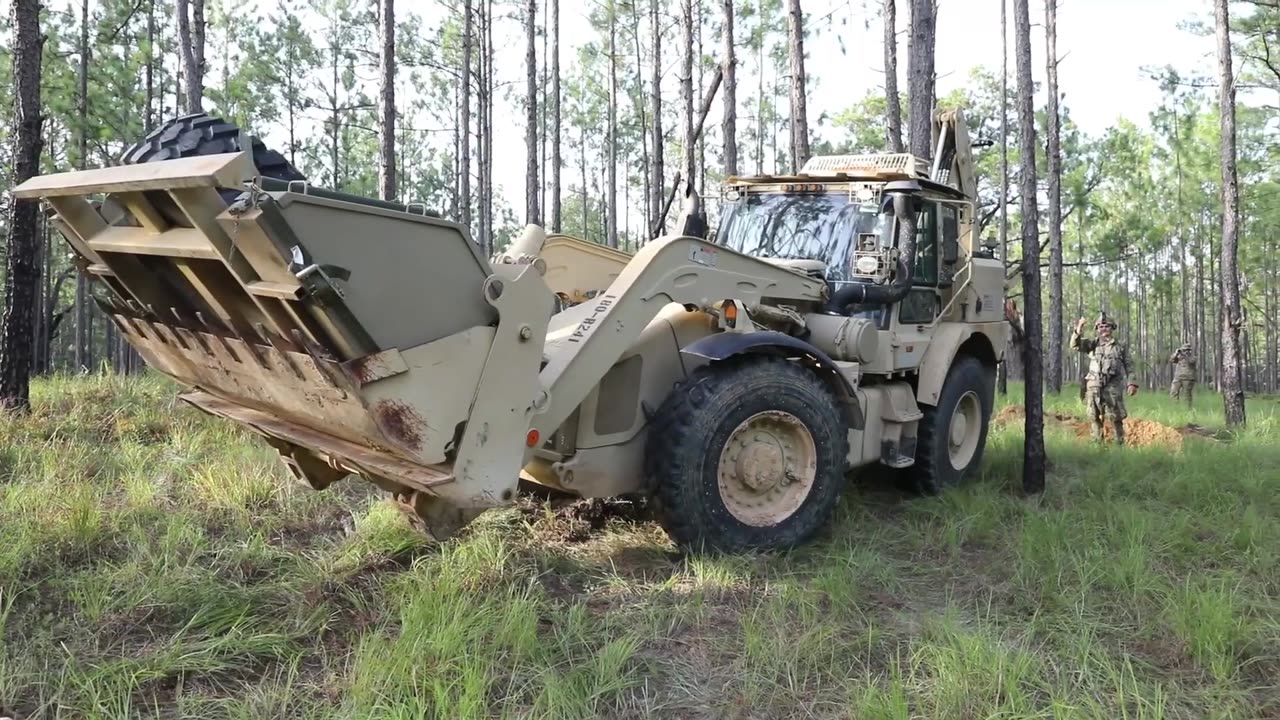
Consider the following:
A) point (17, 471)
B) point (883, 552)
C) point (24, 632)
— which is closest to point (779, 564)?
point (883, 552)

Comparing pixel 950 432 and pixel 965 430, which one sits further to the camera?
pixel 965 430

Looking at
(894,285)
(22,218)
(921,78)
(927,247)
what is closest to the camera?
(894,285)

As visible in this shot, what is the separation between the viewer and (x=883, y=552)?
4.97 meters

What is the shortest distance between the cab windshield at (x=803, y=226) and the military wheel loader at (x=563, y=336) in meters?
0.02

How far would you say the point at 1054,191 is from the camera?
1675 centimetres

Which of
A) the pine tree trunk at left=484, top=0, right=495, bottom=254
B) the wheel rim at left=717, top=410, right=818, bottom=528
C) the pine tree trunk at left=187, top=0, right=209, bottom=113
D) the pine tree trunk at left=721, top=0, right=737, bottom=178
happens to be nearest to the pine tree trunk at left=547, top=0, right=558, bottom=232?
the pine tree trunk at left=484, top=0, right=495, bottom=254

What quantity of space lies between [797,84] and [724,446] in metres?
12.3

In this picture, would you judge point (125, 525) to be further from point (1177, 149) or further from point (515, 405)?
point (1177, 149)

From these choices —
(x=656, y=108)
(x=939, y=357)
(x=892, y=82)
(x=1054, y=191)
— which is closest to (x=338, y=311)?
(x=939, y=357)

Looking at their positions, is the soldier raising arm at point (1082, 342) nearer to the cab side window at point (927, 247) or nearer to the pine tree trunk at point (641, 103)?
the cab side window at point (927, 247)

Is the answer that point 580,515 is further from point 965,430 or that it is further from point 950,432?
point 965,430

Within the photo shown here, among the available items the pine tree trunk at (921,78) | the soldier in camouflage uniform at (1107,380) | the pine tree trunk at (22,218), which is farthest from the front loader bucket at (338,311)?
the soldier in camouflage uniform at (1107,380)

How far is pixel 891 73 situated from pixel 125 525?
15911 millimetres

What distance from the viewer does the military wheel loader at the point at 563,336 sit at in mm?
3168
